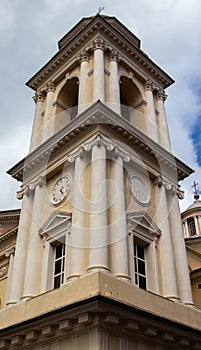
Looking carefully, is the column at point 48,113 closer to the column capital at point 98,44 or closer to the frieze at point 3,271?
the column capital at point 98,44

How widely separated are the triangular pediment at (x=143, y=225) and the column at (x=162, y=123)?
4799 millimetres

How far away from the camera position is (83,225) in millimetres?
13141

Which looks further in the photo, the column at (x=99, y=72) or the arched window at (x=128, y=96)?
the arched window at (x=128, y=96)

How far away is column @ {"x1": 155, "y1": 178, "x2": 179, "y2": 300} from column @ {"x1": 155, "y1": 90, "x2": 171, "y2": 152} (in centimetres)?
286

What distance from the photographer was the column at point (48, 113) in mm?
18781

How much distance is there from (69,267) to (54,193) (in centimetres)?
398

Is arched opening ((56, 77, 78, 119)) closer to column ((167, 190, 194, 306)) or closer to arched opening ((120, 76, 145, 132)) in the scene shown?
arched opening ((120, 76, 145, 132))

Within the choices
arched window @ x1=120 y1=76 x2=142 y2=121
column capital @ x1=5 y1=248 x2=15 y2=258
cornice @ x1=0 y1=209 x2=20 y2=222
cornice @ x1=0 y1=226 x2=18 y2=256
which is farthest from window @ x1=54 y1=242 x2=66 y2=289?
cornice @ x1=0 y1=209 x2=20 y2=222

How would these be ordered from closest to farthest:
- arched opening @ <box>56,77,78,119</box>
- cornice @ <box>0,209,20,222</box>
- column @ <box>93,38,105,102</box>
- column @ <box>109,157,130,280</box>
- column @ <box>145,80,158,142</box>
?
column @ <box>109,157,130,280</box> → column @ <box>93,38,105,102</box> → column @ <box>145,80,158,142</box> → arched opening @ <box>56,77,78,119</box> → cornice @ <box>0,209,20,222</box>

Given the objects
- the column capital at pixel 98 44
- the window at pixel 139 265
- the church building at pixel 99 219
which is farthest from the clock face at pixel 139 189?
the column capital at pixel 98 44

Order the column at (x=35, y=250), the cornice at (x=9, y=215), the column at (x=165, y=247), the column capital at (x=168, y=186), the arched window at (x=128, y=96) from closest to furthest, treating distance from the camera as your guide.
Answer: the column at (x=165, y=247) < the column at (x=35, y=250) < the column capital at (x=168, y=186) < the arched window at (x=128, y=96) < the cornice at (x=9, y=215)

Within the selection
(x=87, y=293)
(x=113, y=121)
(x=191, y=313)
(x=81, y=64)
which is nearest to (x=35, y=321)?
(x=87, y=293)

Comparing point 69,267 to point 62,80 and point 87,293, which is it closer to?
point 87,293

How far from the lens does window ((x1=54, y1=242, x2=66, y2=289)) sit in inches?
542
